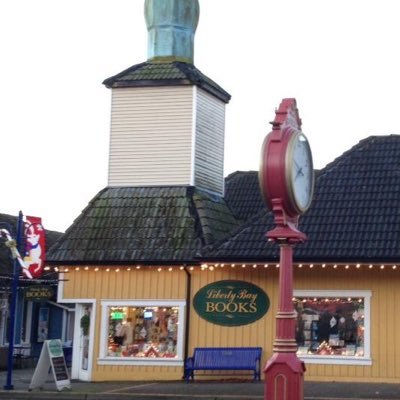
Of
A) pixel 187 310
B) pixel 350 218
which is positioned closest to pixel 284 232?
pixel 350 218

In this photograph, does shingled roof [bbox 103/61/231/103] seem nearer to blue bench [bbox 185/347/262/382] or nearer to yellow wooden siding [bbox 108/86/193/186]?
yellow wooden siding [bbox 108/86/193/186]

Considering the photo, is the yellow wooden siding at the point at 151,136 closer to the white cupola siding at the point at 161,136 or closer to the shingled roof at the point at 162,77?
the white cupola siding at the point at 161,136

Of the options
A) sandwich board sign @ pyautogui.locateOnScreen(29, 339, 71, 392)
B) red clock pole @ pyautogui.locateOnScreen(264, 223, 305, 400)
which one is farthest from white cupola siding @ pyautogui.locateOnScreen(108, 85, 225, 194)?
red clock pole @ pyautogui.locateOnScreen(264, 223, 305, 400)

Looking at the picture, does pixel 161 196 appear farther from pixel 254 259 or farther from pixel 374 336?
pixel 374 336

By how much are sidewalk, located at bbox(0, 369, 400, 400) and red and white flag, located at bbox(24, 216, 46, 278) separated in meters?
2.93

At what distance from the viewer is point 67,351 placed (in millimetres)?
32281

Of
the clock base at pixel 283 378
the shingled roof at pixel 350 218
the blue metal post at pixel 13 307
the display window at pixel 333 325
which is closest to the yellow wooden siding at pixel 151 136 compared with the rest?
the shingled roof at pixel 350 218

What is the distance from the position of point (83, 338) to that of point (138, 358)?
5.59 ft

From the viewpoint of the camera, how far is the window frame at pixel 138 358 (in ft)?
74.9

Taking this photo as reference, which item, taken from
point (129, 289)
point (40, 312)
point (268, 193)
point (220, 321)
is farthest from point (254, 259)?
point (40, 312)

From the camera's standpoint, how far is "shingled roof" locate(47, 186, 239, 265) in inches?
916

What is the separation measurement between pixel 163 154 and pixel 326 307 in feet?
20.6

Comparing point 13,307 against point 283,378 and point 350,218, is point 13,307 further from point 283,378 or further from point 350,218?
point 283,378

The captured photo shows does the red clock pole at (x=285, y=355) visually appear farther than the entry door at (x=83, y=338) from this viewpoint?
No
